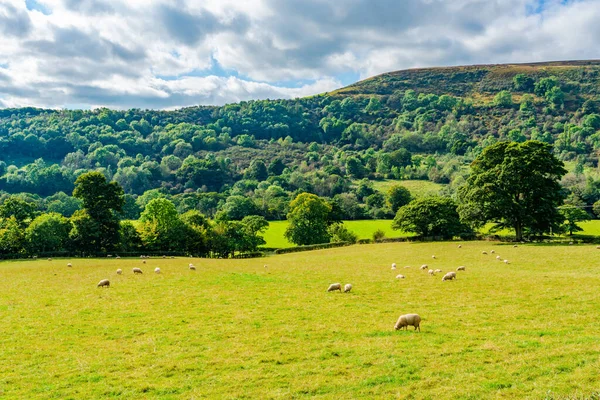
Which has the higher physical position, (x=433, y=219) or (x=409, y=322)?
(x=433, y=219)

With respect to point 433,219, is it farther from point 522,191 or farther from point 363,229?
point 363,229

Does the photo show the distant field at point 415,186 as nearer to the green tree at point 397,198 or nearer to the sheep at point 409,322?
the green tree at point 397,198

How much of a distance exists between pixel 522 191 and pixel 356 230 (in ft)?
163

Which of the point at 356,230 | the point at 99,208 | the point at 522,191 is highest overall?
the point at 522,191

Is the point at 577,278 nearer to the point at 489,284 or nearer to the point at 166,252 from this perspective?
the point at 489,284

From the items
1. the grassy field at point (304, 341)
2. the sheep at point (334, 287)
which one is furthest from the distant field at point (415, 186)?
the sheep at point (334, 287)

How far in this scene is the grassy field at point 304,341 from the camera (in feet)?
36.6

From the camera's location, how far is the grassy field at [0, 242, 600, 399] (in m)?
11.1

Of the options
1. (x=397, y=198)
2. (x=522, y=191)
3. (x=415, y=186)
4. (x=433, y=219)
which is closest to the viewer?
(x=522, y=191)

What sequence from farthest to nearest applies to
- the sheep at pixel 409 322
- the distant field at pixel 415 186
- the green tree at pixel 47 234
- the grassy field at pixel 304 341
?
the distant field at pixel 415 186, the green tree at pixel 47 234, the sheep at pixel 409 322, the grassy field at pixel 304 341

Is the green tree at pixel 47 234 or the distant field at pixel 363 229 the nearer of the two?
the green tree at pixel 47 234

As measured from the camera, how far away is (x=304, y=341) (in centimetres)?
1523

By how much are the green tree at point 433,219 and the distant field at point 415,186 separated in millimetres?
69800

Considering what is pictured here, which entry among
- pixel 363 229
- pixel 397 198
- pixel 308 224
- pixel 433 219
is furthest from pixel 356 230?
pixel 433 219
